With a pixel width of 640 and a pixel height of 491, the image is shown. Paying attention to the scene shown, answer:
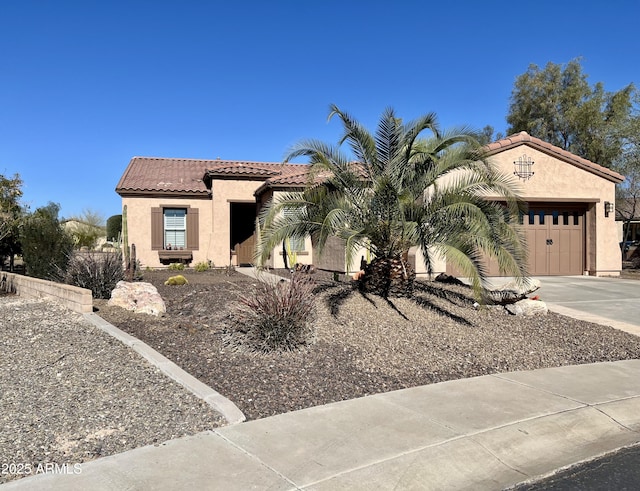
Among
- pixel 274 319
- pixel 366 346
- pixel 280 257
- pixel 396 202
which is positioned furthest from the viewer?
pixel 280 257

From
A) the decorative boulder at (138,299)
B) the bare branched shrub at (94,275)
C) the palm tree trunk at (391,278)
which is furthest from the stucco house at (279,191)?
the decorative boulder at (138,299)

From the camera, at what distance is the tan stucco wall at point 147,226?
Result: 1986cm

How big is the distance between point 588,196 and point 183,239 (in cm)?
1451

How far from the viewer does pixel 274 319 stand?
24.0ft

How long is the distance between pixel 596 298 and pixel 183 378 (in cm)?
1132

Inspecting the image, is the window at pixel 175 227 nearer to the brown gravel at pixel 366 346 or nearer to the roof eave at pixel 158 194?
the roof eave at pixel 158 194

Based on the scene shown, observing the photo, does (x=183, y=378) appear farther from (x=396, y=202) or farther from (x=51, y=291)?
(x=51, y=291)

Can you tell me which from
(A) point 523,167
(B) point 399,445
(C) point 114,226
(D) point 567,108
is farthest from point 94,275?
(D) point 567,108

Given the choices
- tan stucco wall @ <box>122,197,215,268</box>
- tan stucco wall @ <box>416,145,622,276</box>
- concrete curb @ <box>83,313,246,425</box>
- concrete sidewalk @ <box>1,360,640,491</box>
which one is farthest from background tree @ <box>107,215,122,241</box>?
concrete sidewalk @ <box>1,360,640,491</box>

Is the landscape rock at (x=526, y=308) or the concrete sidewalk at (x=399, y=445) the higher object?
the landscape rock at (x=526, y=308)

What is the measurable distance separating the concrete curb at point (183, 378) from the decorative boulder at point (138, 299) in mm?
1660

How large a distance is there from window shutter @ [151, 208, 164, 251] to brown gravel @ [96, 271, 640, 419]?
9059mm

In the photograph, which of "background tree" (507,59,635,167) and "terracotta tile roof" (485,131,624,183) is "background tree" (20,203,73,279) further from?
"background tree" (507,59,635,167)

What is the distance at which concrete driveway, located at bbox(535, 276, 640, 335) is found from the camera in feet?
35.7
